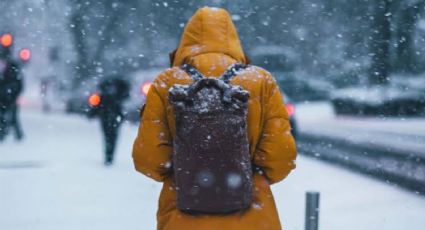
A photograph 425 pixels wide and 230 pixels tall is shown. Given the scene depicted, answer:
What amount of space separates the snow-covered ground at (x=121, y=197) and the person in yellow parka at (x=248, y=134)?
12.7ft

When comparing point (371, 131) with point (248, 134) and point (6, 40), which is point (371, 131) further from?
point (248, 134)

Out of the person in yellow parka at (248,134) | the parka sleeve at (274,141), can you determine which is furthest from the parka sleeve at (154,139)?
the parka sleeve at (274,141)

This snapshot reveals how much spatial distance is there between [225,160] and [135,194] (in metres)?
5.92

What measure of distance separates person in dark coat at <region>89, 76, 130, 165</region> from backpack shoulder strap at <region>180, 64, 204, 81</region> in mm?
8068

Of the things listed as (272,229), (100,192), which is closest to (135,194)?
(100,192)

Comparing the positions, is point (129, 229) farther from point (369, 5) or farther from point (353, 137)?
point (369, 5)

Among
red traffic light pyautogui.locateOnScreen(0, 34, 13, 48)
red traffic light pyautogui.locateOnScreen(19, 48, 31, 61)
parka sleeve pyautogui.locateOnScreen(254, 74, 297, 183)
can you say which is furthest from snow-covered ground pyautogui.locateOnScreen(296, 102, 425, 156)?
parka sleeve pyautogui.locateOnScreen(254, 74, 297, 183)

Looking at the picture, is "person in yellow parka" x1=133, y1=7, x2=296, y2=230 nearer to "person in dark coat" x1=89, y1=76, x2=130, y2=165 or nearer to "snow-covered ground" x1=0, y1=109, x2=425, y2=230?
"snow-covered ground" x1=0, y1=109, x2=425, y2=230

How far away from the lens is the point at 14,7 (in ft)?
92.7

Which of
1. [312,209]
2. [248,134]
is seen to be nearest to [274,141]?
[248,134]

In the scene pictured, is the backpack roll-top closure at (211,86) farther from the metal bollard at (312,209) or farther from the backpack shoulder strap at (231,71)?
the metal bollard at (312,209)

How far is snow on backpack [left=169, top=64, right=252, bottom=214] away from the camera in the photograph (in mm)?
2719

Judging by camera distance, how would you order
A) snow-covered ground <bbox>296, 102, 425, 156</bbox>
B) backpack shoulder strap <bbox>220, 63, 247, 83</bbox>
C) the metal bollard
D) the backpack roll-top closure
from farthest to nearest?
snow-covered ground <bbox>296, 102, 425, 156</bbox> < the metal bollard < backpack shoulder strap <bbox>220, 63, 247, 83</bbox> < the backpack roll-top closure

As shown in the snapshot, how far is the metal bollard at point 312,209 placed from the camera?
4344 millimetres
